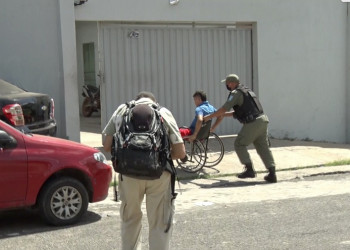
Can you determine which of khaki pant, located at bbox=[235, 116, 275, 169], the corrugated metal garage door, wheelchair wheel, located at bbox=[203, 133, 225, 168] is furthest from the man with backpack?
the corrugated metal garage door

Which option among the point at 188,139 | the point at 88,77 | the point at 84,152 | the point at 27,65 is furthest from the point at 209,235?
the point at 88,77

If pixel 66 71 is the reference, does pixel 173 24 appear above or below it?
above

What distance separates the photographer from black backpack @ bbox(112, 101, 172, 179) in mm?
4578

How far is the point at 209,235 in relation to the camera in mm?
6355

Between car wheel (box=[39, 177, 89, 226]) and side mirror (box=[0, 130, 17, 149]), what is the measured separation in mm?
634

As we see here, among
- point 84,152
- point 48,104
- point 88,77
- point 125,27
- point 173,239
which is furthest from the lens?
point 88,77

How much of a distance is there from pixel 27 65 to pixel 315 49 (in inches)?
272

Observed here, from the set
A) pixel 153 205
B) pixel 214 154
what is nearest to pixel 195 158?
pixel 214 154

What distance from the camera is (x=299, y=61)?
46.5 feet

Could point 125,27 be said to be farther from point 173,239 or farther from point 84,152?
point 173,239

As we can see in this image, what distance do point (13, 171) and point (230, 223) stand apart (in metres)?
2.57

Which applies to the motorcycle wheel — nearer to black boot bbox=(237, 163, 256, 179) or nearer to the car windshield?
the car windshield

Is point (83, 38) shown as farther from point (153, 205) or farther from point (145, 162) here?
point (145, 162)

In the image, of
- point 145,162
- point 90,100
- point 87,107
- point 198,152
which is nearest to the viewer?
point 145,162
